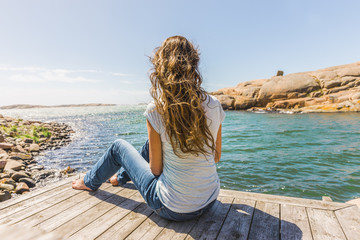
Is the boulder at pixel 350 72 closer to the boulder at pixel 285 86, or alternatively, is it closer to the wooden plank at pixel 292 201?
the boulder at pixel 285 86

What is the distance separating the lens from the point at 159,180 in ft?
7.02

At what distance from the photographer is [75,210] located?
261 cm

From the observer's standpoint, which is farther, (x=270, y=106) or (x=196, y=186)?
(x=270, y=106)

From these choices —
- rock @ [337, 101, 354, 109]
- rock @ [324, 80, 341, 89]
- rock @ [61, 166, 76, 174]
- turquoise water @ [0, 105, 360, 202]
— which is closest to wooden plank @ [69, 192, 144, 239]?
turquoise water @ [0, 105, 360, 202]

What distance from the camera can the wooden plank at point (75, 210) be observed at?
2318mm

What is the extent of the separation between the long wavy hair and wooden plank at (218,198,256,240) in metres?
0.82

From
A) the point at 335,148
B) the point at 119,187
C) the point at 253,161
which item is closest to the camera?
the point at 119,187

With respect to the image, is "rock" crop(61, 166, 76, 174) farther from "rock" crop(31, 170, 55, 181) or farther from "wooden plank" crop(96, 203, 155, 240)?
"wooden plank" crop(96, 203, 155, 240)

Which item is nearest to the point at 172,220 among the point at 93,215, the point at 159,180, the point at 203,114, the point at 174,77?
the point at 159,180

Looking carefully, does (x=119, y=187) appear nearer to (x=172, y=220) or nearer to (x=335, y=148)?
(x=172, y=220)

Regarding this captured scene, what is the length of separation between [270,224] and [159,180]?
3.88 feet

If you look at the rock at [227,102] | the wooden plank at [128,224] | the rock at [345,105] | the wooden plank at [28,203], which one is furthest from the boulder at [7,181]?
the rock at [227,102]

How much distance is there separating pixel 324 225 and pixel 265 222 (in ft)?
1.79

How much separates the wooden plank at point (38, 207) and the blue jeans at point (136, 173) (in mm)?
352
